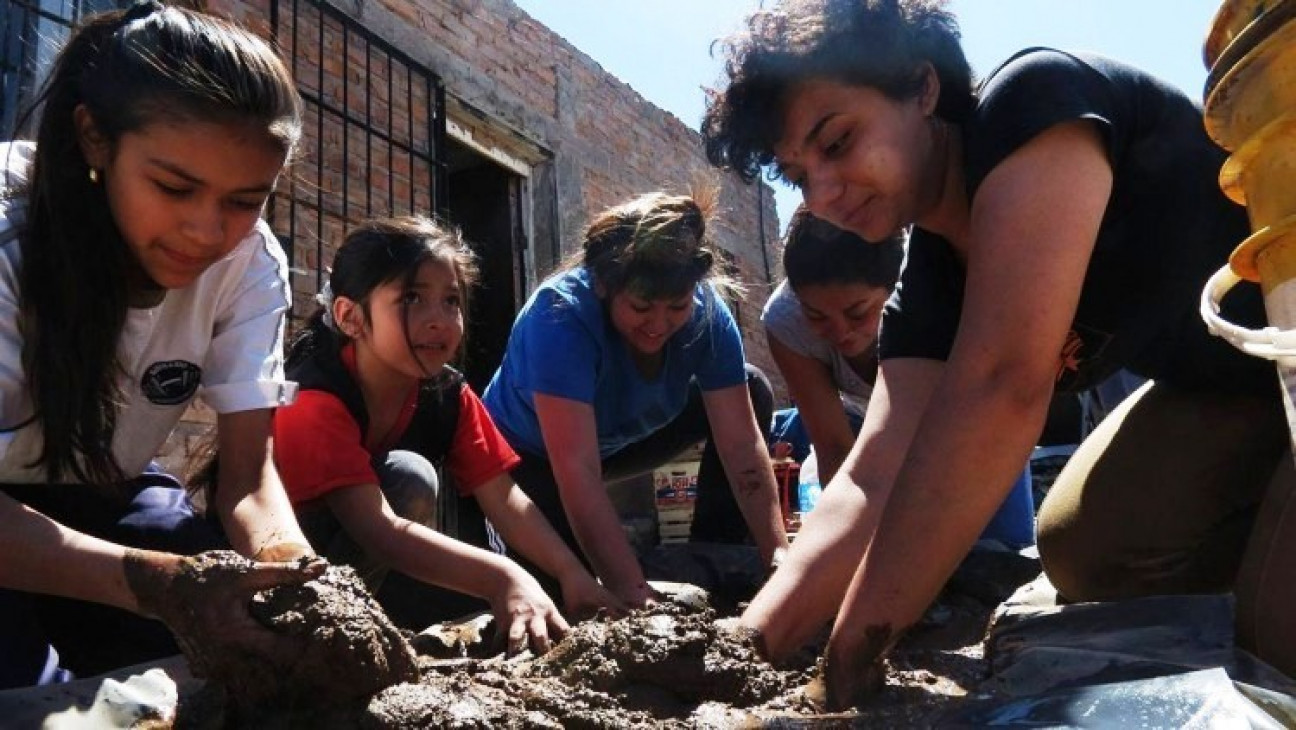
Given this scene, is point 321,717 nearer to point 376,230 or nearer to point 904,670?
point 904,670

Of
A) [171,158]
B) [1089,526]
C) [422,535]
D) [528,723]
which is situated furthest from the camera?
[422,535]

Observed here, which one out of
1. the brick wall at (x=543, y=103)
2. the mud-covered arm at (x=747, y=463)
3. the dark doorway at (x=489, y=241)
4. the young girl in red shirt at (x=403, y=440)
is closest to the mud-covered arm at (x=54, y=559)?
the young girl in red shirt at (x=403, y=440)

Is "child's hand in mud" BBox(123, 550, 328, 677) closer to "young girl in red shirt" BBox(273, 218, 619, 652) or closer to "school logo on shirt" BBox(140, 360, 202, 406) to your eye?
"school logo on shirt" BBox(140, 360, 202, 406)

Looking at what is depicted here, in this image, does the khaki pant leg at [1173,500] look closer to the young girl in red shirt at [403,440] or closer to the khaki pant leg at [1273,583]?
the khaki pant leg at [1273,583]

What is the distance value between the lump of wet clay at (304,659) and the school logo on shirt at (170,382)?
76 cm

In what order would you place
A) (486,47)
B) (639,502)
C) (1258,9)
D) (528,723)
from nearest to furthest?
(1258,9) < (528,723) < (639,502) < (486,47)

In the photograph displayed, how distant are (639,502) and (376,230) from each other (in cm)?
206

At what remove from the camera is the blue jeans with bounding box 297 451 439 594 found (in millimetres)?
2555

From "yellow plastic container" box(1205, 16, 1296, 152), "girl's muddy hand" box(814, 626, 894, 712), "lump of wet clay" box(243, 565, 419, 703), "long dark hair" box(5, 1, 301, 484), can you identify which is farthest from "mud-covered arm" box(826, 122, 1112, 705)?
"long dark hair" box(5, 1, 301, 484)

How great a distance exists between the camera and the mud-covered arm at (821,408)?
126 inches

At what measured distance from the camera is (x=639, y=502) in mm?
4523

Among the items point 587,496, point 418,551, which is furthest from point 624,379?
point 418,551

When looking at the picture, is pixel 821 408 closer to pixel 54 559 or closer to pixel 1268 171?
pixel 54 559

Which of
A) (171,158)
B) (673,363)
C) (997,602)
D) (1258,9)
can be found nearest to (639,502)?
(673,363)
